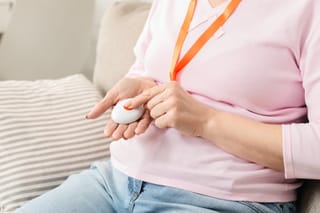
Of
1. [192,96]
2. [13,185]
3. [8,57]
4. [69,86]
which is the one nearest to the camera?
[192,96]

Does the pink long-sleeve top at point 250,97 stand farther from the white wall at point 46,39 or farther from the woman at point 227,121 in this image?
the white wall at point 46,39

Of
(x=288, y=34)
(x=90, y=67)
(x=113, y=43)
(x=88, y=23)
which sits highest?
(x=288, y=34)

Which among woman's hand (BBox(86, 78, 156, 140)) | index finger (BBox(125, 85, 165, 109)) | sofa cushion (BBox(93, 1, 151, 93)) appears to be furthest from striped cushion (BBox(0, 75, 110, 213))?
index finger (BBox(125, 85, 165, 109))

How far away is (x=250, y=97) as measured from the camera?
3.06 feet

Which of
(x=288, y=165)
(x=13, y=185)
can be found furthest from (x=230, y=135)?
(x=13, y=185)

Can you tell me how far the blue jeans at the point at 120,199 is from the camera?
36.3 inches

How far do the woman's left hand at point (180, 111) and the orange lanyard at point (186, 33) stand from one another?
0.18 feet

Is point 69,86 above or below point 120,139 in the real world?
below

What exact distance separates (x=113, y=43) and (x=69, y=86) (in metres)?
0.16

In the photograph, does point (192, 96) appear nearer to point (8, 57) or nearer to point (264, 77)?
point (264, 77)

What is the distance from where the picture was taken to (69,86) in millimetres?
1448

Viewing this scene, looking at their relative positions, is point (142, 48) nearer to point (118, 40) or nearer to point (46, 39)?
point (118, 40)

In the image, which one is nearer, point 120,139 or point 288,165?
point 288,165

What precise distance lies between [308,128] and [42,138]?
A: 0.61m
